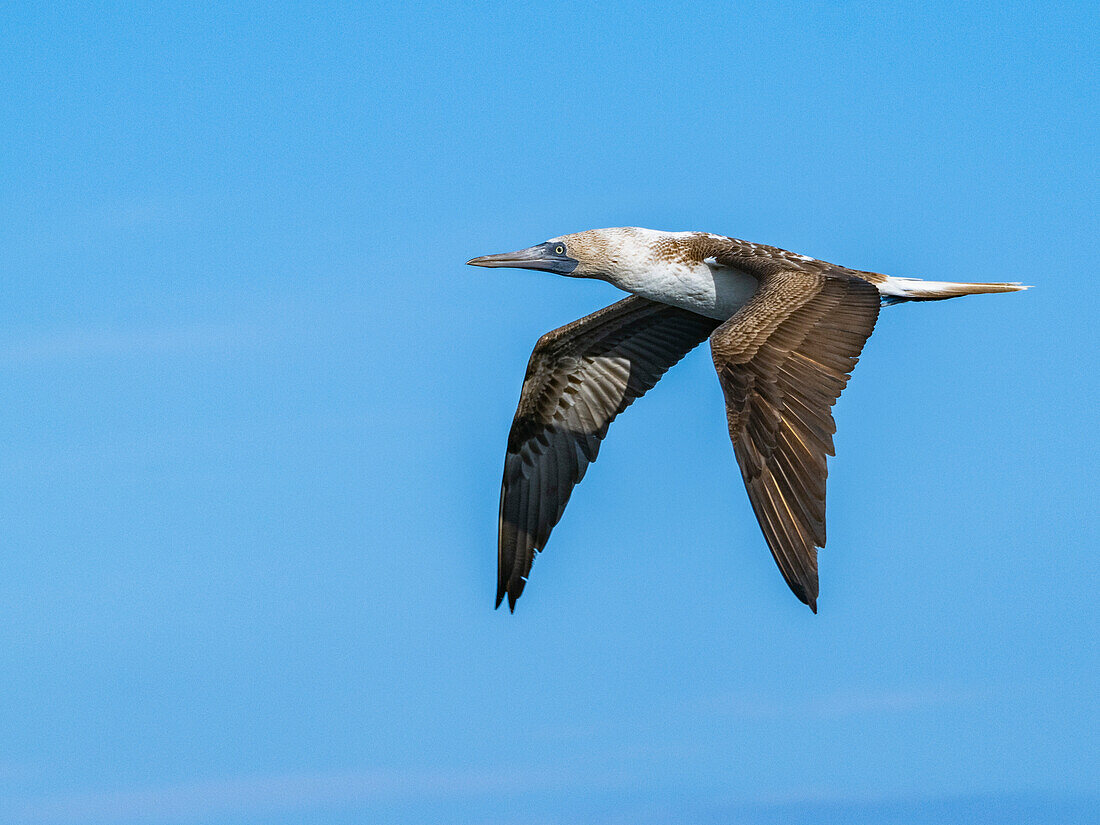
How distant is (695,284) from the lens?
1280 centimetres

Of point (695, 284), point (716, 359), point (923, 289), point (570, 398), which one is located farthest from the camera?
point (570, 398)

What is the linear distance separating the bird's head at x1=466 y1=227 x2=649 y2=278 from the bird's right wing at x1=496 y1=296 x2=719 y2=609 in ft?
3.32

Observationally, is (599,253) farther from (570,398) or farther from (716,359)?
(716,359)

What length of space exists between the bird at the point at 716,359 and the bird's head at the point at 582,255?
0.01 metres

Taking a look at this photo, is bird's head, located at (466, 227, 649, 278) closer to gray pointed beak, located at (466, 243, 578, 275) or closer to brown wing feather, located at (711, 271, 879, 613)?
gray pointed beak, located at (466, 243, 578, 275)

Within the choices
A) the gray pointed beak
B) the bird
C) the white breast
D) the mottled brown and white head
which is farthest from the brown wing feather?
the gray pointed beak

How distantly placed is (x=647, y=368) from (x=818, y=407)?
181 inches

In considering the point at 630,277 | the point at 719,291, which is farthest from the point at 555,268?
the point at 719,291

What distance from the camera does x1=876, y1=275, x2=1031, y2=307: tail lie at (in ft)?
41.2

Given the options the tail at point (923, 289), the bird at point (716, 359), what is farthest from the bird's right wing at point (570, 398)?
the tail at point (923, 289)

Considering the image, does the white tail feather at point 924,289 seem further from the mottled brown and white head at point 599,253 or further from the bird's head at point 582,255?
the bird's head at point 582,255

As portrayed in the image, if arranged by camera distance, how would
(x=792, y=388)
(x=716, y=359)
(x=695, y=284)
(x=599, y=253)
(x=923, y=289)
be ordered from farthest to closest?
(x=599, y=253)
(x=695, y=284)
(x=923, y=289)
(x=716, y=359)
(x=792, y=388)

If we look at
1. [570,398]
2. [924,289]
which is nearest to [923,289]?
[924,289]

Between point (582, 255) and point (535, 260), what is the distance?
0.50m
